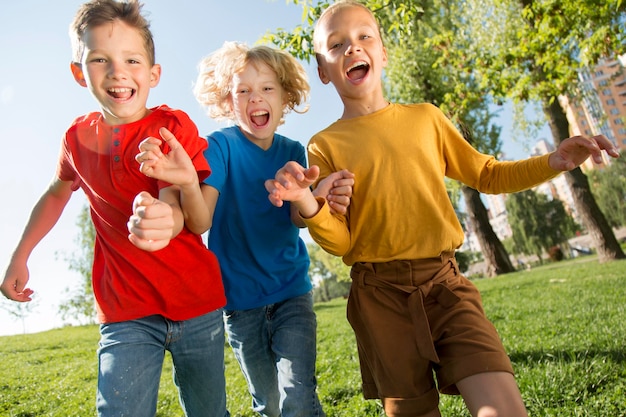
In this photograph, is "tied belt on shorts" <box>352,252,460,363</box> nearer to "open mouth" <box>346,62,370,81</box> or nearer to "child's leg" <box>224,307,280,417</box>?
"child's leg" <box>224,307,280,417</box>

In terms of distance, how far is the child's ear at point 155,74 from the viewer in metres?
2.25

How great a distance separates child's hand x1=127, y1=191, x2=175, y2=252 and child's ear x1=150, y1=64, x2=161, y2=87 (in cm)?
87

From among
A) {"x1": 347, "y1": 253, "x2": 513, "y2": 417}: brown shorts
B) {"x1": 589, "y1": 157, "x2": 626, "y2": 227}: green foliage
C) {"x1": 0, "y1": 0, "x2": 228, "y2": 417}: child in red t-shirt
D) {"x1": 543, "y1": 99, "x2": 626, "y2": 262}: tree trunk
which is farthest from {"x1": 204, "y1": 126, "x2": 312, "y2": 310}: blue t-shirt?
{"x1": 589, "y1": 157, "x2": 626, "y2": 227}: green foliage

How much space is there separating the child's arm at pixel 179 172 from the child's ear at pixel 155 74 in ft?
1.92

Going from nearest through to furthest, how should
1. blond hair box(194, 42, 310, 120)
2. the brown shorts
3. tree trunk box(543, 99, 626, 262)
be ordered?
1. the brown shorts
2. blond hair box(194, 42, 310, 120)
3. tree trunk box(543, 99, 626, 262)

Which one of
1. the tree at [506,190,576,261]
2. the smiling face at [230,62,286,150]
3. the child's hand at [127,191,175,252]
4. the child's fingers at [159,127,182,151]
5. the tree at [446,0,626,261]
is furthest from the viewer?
the tree at [506,190,576,261]

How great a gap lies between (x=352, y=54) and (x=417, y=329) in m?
1.32

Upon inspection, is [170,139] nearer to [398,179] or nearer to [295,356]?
[398,179]

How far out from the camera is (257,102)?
8.63ft

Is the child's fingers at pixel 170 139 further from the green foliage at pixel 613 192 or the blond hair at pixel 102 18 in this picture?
the green foliage at pixel 613 192

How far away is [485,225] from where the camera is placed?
17766 mm

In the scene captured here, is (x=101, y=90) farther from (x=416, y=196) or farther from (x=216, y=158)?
(x=416, y=196)

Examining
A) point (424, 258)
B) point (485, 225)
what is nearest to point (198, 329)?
point (424, 258)

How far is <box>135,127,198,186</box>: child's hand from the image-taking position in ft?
5.37
